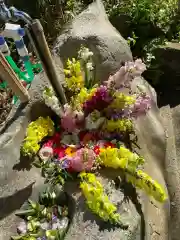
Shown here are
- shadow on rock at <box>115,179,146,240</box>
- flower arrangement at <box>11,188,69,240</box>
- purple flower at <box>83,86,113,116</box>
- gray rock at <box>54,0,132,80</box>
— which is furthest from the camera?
gray rock at <box>54,0,132,80</box>

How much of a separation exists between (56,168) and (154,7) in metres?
1.82

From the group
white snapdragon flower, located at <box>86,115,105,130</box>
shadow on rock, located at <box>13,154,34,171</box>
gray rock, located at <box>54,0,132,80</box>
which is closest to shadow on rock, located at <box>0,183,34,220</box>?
shadow on rock, located at <box>13,154,34,171</box>

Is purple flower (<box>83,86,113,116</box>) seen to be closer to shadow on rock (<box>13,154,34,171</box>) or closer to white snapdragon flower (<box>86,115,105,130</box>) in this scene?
white snapdragon flower (<box>86,115,105,130</box>)

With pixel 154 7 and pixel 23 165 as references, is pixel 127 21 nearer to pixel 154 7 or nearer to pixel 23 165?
pixel 154 7

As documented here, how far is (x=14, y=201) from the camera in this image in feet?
7.03

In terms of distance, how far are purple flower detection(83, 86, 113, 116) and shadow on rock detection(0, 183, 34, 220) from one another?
0.51 meters

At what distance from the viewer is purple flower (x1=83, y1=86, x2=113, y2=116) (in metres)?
2.25

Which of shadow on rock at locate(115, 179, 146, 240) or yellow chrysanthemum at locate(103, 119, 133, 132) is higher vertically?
yellow chrysanthemum at locate(103, 119, 133, 132)

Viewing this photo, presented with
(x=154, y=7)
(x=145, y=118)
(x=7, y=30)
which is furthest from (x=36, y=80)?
(x=154, y=7)

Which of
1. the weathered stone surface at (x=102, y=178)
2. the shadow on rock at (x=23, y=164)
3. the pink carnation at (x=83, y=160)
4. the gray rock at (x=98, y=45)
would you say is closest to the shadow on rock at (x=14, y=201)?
the weathered stone surface at (x=102, y=178)

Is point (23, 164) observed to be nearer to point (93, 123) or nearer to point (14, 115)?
point (14, 115)

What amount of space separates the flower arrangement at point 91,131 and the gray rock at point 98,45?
5.5 inches

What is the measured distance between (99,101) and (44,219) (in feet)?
2.23

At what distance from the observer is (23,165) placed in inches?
87.4
